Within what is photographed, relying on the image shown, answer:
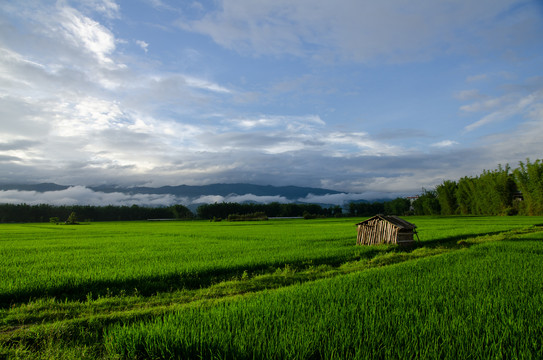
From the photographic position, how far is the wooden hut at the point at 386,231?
1732cm

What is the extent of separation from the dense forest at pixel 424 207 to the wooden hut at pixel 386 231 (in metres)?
49.0

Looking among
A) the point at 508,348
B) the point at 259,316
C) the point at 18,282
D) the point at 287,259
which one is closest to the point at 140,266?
the point at 18,282

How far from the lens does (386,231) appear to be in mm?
17828

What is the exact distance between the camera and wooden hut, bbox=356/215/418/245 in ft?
56.8

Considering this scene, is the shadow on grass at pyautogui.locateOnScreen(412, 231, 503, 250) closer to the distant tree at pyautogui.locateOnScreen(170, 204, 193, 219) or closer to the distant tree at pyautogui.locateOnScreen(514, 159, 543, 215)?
the distant tree at pyautogui.locateOnScreen(514, 159, 543, 215)

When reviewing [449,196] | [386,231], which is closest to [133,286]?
[386,231]

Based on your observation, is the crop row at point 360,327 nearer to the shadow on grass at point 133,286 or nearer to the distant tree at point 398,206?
the shadow on grass at point 133,286

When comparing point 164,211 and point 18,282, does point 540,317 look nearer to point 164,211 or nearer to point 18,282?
point 18,282

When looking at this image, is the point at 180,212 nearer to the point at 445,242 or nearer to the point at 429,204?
the point at 429,204

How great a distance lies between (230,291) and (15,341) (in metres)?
4.62

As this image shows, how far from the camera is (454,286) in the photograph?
270 inches

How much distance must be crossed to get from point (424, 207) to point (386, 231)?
81059 millimetres

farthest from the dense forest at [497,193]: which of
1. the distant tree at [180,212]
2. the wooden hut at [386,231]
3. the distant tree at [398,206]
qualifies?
the distant tree at [180,212]

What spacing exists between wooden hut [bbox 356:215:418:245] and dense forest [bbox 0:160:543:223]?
49.0 metres
